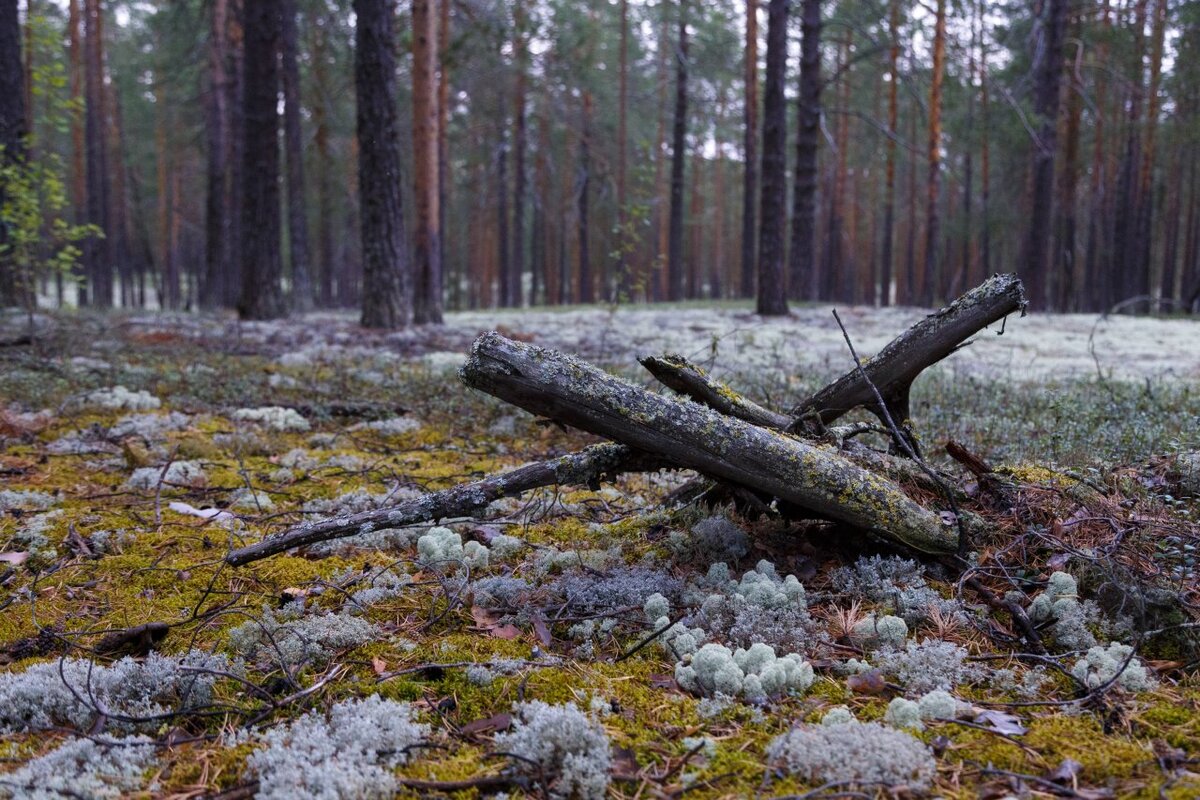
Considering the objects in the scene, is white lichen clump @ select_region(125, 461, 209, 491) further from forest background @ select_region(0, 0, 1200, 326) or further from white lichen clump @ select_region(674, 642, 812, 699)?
forest background @ select_region(0, 0, 1200, 326)

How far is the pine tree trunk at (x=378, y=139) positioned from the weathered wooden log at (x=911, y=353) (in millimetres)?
9227

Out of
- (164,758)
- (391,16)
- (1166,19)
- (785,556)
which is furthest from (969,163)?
(164,758)

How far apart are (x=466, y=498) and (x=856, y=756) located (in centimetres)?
165

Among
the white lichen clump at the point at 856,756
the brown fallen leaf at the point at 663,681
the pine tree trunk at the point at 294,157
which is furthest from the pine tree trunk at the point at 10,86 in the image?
the white lichen clump at the point at 856,756

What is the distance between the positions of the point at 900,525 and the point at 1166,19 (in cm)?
2836

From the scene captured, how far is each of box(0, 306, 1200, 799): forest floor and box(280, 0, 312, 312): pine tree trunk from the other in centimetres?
1384

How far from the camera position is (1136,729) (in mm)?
2076

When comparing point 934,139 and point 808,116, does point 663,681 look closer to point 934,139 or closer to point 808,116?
point 808,116

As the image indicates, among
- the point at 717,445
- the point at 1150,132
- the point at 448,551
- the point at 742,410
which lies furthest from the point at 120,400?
the point at 1150,132

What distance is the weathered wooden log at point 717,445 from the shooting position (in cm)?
290

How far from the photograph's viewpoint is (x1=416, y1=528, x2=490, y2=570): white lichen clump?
10.8 ft

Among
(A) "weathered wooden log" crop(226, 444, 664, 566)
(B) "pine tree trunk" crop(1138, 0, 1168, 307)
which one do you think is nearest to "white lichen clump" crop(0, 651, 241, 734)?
(A) "weathered wooden log" crop(226, 444, 664, 566)

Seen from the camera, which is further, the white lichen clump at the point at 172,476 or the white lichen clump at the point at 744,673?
the white lichen clump at the point at 172,476

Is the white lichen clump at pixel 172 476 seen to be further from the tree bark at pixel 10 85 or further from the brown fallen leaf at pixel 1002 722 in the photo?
the tree bark at pixel 10 85
